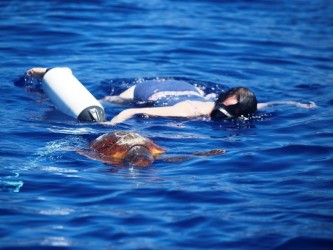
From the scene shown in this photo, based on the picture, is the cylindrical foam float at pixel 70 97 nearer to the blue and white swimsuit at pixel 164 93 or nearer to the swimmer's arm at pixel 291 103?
the blue and white swimsuit at pixel 164 93

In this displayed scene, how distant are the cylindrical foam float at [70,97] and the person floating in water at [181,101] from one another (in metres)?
0.25

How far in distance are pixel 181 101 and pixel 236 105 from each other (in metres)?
0.76

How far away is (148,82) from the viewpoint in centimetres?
970

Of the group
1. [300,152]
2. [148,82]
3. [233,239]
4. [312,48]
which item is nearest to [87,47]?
[148,82]

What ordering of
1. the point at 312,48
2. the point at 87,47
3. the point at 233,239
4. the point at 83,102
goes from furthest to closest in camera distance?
the point at 312,48 → the point at 87,47 → the point at 83,102 → the point at 233,239

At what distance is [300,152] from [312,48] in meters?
6.04

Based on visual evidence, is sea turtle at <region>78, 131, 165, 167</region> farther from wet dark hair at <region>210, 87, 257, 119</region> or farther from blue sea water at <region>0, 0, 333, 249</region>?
wet dark hair at <region>210, 87, 257, 119</region>

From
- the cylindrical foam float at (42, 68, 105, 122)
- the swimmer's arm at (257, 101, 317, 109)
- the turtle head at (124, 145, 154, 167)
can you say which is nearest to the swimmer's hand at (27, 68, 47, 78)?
the cylindrical foam float at (42, 68, 105, 122)

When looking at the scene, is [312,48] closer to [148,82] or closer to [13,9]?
[148,82]

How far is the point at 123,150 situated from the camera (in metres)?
6.96

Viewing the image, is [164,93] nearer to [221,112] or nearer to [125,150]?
[221,112]

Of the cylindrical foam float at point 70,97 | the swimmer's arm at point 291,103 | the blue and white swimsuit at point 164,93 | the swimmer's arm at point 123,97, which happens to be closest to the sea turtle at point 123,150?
the cylindrical foam float at point 70,97

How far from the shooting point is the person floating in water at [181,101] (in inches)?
345

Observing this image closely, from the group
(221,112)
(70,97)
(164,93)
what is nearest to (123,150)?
(70,97)
